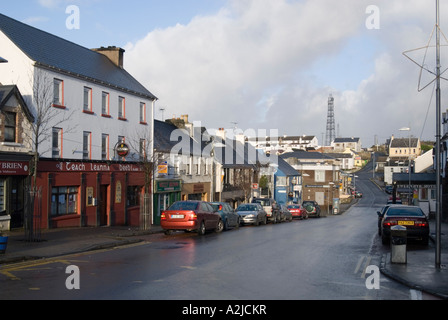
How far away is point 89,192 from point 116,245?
1025 cm

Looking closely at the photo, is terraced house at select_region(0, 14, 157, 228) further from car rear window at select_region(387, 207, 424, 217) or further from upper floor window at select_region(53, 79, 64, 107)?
car rear window at select_region(387, 207, 424, 217)

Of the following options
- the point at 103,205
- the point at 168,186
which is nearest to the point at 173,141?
the point at 168,186

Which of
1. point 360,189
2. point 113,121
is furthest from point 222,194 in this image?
point 360,189

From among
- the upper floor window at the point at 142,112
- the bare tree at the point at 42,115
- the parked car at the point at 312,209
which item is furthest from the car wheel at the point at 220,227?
the parked car at the point at 312,209

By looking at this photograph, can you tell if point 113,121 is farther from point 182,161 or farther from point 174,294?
point 174,294


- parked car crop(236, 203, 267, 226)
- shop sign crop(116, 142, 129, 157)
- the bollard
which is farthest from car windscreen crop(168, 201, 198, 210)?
the bollard

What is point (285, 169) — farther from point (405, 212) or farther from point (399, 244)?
point (399, 244)

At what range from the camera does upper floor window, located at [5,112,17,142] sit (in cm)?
2283

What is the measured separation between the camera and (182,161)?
136ft

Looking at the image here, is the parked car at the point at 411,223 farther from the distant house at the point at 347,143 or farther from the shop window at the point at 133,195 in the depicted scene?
the distant house at the point at 347,143

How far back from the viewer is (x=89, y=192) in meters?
29.0

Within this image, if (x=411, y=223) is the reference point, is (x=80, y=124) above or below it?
above

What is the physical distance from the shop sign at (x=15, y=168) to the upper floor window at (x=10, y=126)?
1.13m

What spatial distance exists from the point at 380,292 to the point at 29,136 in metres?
18.4
